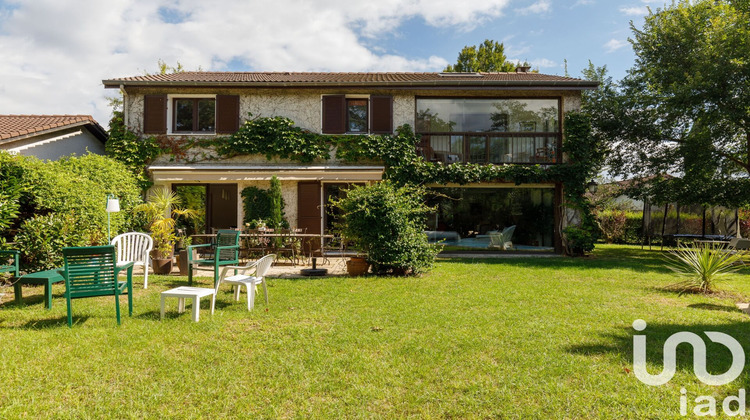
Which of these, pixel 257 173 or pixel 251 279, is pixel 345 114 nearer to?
pixel 257 173

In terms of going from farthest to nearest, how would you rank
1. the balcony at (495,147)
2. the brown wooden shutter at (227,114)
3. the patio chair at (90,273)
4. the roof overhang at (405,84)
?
the balcony at (495,147), the brown wooden shutter at (227,114), the roof overhang at (405,84), the patio chair at (90,273)

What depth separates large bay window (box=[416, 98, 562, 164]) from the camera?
19031mm

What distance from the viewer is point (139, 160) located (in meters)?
18.0

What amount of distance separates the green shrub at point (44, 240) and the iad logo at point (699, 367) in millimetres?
11703

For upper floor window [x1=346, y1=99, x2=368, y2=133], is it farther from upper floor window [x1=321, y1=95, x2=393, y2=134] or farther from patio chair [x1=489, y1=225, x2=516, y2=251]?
patio chair [x1=489, y1=225, x2=516, y2=251]

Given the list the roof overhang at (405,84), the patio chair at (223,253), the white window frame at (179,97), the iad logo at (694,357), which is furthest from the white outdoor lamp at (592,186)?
the white window frame at (179,97)

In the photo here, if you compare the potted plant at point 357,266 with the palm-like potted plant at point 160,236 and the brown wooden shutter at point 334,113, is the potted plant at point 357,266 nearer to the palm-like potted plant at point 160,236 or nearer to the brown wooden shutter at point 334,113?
the palm-like potted plant at point 160,236

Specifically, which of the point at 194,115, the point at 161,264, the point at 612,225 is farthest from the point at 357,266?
the point at 612,225

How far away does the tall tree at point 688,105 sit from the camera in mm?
16656

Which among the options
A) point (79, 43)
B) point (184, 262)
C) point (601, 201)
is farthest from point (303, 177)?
point (601, 201)

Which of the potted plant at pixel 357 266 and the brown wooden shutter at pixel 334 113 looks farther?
the brown wooden shutter at pixel 334 113

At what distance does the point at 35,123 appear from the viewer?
1756 cm

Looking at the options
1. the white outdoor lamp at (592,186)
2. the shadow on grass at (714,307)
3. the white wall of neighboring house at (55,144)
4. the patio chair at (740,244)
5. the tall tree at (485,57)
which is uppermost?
the tall tree at (485,57)

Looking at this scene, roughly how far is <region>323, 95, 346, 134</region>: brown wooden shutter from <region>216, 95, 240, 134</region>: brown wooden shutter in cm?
376
